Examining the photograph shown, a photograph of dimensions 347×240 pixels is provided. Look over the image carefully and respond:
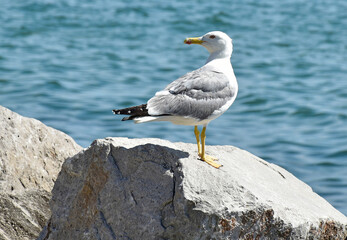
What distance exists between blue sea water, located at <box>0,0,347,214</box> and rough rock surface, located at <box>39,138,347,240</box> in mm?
3879

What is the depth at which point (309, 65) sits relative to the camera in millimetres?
15477

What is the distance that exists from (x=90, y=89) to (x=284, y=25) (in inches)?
314

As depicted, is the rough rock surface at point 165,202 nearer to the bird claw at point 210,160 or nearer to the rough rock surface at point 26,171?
the bird claw at point 210,160

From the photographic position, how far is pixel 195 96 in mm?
5531

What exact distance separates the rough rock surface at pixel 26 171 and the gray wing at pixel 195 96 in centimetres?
142

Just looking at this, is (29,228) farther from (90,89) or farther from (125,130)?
(90,89)

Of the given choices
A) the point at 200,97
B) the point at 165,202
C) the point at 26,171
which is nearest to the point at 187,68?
the point at 26,171

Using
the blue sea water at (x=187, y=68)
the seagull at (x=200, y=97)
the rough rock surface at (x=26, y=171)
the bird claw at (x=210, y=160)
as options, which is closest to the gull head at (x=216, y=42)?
the seagull at (x=200, y=97)

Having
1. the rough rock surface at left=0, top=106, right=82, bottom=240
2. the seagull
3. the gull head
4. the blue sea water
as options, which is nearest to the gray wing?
the seagull

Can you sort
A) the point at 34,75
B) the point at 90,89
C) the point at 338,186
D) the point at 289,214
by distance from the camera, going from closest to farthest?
1. the point at 289,214
2. the point at 338,186
3. the point at 90,89
4. the point at 34,75

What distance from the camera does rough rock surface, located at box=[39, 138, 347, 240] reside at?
4910mm

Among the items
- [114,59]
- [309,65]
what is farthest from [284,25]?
[114,59]

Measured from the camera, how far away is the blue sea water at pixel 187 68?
428 inches

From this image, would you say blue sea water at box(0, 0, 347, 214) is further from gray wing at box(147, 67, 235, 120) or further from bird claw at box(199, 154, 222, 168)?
gray wing at box(147, 67, 235, 120)
